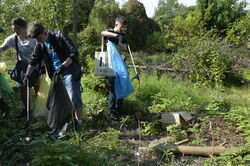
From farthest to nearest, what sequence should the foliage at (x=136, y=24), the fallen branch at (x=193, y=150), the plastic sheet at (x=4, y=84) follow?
1. the foliage at (x=136, y=24)
2. the plastic sheet at (x=4, y=84)
3. the fallen branch at (x=193, y=150)

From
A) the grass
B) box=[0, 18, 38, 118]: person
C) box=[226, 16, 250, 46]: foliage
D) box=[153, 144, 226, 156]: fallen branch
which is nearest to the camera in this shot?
the grass

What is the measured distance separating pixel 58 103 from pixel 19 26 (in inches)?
54.2

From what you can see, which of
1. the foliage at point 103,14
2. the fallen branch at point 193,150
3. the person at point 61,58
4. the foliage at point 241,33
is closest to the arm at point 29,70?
the person at point 61,58

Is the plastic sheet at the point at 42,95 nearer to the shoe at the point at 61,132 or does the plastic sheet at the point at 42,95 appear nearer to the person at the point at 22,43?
the person at the point at 22,43

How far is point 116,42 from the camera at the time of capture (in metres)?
3.98

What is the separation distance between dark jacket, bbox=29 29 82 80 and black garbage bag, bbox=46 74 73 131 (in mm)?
253

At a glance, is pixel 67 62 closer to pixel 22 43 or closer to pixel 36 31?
pixel 36 31

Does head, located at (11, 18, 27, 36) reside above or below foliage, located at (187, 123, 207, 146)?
above

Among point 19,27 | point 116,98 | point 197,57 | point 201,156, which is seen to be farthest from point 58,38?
point 197,57

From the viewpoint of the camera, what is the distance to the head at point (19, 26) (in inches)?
139

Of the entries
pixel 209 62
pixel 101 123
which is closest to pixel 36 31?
pixel 101 123

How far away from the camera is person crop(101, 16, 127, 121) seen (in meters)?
3.85

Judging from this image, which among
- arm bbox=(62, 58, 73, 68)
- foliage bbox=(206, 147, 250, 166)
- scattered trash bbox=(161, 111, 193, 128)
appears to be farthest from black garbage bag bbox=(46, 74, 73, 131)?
foliage bbox=(206, 147, 250, 166)

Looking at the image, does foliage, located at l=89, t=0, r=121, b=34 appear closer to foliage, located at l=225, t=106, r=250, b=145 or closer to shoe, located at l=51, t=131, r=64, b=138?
foliage, located at l=225, t=106, r=250, b=145
